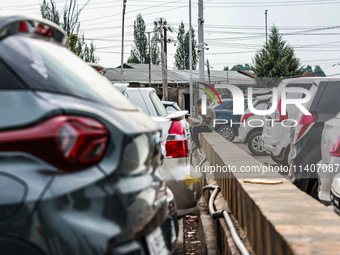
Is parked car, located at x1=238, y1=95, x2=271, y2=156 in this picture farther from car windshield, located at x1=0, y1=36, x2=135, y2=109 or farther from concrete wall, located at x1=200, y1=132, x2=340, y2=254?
car windshield, located at x1=0, y1=36, x2=135, y2=109

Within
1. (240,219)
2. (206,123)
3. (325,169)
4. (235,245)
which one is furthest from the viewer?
(206,123)

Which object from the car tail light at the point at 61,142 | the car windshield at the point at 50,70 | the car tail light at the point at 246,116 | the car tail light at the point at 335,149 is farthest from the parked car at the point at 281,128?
the car tail light at the point at 61,142

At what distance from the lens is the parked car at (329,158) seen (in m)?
5.26

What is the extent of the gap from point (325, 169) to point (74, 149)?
13.0 feet

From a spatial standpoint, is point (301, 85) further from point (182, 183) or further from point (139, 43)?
point (139, 43)

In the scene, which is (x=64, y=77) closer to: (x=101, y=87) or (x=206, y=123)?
(x=101, y=87)

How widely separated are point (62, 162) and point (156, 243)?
0.72 meters

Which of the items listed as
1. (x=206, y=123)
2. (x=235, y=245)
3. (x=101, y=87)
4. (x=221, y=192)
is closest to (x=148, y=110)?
(x=221, y=192)

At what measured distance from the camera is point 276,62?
72.4 meters

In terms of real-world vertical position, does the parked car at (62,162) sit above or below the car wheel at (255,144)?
above

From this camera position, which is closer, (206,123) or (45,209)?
(45,209)

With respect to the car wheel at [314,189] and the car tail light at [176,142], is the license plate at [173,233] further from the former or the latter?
the car wheel at [314,189]

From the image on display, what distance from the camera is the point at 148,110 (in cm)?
623

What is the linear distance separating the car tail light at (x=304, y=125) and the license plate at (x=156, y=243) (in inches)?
214
